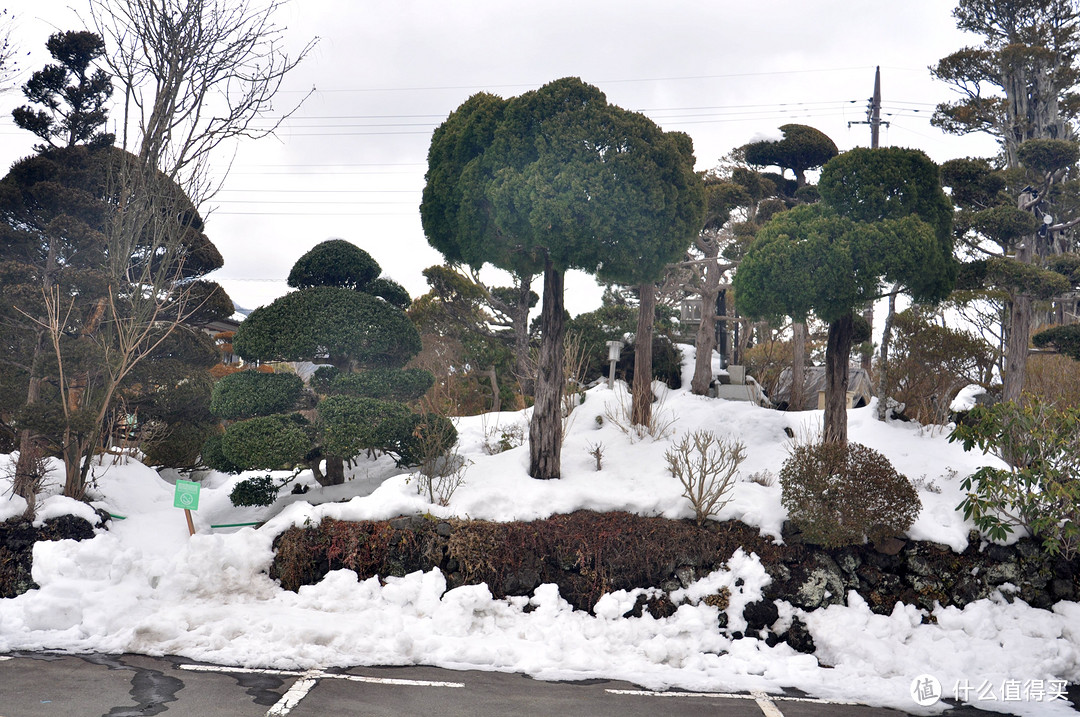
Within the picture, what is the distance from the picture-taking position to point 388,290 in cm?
1128

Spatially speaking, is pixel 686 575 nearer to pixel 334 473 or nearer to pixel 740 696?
pixel 740 696

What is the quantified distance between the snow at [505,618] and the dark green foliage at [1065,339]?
328 cm

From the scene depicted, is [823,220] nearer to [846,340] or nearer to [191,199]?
[846,340]

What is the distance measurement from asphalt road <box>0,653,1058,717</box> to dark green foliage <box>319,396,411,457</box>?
133 inches

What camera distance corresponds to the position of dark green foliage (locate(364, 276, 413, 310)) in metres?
11.2

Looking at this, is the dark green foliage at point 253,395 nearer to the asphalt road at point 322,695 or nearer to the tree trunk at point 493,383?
the asphalt road at point 322,695

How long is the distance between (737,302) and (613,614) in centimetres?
465

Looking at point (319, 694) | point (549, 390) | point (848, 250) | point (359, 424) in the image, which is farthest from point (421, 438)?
point (848, 250)

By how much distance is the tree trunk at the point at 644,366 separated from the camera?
11.6 m

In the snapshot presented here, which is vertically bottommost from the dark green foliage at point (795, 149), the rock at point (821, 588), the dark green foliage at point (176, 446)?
the rock at point (821, 588)

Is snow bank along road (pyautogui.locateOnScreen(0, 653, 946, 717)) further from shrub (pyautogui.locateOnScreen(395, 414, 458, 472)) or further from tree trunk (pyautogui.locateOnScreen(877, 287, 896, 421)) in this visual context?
tree trunk (pyautogui.locateOnScreen(877, 287, 896, 421))

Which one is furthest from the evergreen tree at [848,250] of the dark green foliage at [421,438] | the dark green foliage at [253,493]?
the dark green foliage at [253,493]

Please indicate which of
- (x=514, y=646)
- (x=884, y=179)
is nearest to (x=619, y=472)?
(x=514, y=646)

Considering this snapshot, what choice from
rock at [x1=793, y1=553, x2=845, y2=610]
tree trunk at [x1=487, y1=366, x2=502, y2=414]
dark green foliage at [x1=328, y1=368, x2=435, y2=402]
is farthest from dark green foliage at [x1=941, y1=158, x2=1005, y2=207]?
tree trunk at [x1=487, y1=366, x2=502, y2=414]
